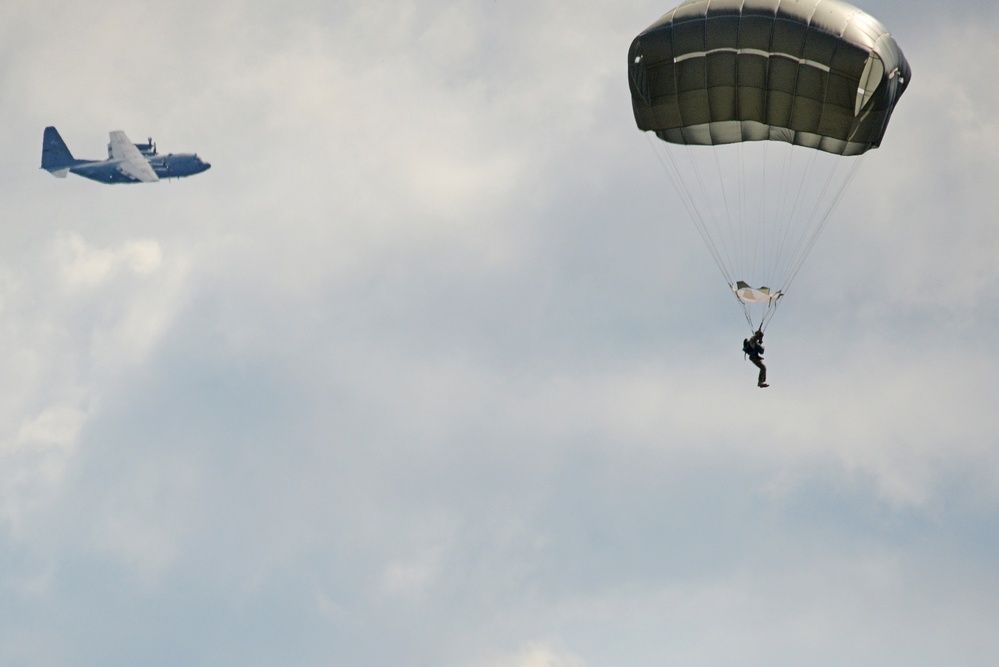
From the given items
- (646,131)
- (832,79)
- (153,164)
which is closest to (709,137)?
(646,131)

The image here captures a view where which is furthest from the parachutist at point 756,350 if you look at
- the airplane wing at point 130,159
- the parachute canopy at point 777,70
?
the airplane wing at point 130,159

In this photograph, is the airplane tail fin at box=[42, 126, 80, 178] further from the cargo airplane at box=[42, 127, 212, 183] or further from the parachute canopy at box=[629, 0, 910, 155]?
the parachute canopy at box=[629, 0, 910, 155]

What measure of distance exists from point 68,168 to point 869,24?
383 ft

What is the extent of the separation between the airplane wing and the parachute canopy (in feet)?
345

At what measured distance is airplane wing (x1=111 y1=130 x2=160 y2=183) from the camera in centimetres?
14525

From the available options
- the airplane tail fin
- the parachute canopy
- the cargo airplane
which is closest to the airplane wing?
the cargo airplane

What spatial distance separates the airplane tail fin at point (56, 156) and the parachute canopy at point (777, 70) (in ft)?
362

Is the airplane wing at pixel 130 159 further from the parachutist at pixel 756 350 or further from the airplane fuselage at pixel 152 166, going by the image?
the parachutist at pixel 756 350

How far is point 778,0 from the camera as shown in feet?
157

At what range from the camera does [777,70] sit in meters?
48.2

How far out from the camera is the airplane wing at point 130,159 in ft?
477

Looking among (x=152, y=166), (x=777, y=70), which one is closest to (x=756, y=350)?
(x=777, y=70)

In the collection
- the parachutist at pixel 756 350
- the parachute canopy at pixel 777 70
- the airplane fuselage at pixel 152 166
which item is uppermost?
the airplane fuselage at pixel 152 166

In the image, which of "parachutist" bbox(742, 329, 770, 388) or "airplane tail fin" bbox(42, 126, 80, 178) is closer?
"parachutist" bbox(742, 329, 770, 388)
